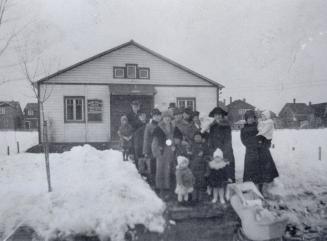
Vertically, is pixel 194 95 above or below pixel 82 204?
above

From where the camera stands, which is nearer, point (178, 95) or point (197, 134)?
point (197, 134)

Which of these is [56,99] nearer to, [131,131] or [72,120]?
[72,120]

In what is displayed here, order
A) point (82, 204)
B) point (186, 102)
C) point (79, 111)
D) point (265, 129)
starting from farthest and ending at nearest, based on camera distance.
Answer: point (186, 102)
point (79, 111)
point (265, 129)
point (82, 204)

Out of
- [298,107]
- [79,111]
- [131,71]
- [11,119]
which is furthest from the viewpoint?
[11,119]

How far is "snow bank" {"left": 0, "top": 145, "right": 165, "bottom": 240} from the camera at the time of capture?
16.5 feet

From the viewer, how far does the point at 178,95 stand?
15.0 metres

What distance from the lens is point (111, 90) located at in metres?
14.2

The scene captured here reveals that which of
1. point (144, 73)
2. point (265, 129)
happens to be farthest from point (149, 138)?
point (144, 73)

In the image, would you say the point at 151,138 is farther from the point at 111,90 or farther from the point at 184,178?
the point at 111,90

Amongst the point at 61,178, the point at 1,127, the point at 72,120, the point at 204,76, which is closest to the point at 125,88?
the point at 72,120

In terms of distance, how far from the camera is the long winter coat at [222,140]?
6414mm

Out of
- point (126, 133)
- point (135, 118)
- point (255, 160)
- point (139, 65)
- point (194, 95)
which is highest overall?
point (139, 65)

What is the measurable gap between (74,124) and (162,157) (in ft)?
30.2

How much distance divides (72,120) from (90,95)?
4.64 ft
